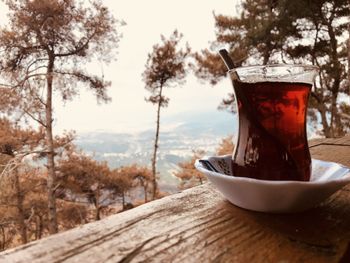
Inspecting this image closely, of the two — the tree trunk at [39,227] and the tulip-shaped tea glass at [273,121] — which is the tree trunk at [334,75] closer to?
the tulip-shaped tea glass at [273,121]

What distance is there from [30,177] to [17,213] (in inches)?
42.0

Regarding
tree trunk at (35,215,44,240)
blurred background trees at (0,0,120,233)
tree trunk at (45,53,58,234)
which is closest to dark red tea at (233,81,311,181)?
blurred background trees at (0,0,120,233)

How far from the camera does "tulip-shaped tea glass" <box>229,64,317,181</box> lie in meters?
0.53

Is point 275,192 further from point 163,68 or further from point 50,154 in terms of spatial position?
point 163,68

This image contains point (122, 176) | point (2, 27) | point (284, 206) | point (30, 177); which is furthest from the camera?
point (122, 176)

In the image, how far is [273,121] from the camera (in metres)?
0.54

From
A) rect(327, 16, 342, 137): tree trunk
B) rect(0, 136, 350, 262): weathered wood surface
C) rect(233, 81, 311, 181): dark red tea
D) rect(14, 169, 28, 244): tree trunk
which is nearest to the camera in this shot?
rect(0, 136, 350, 262): weathered wood surface

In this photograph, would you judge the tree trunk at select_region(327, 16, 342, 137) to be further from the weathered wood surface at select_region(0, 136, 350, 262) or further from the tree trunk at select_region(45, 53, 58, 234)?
the weathered wood surface at select_region(0, 136, 350, 262)

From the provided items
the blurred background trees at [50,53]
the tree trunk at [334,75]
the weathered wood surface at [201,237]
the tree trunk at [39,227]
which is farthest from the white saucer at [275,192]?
the tree trunk at [39,227]

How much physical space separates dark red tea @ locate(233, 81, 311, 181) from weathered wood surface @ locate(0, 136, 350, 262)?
0.07 meters

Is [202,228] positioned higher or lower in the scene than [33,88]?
lower

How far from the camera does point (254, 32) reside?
7898mm

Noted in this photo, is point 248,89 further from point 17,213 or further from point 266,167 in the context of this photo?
point 17,213

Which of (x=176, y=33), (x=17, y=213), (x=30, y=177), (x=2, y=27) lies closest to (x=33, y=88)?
(x=2, y=27)
